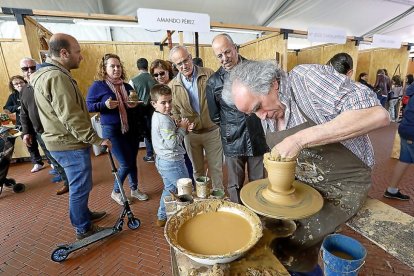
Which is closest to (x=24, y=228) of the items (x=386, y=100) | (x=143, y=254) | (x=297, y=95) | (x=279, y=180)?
(x=143, y=254)

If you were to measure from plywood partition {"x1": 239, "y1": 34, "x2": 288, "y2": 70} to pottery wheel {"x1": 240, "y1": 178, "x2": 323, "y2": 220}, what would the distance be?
14.2 ft

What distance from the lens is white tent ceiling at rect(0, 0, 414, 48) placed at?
7363 millimetres

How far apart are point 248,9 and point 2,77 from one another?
25.7 ft

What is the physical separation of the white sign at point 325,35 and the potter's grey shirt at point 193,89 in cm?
405

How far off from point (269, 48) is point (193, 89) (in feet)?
13.0

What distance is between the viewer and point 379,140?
598cm

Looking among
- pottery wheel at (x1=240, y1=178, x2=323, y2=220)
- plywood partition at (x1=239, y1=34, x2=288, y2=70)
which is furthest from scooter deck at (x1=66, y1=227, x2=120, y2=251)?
plywood partition at (x1=239, y1=34, x2=288, y2=70)

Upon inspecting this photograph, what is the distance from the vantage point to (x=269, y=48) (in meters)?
6.02

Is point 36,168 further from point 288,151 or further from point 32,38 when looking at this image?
point 288,151

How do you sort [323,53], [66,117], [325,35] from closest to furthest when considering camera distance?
[66,117]
[325,35]
[323,53]

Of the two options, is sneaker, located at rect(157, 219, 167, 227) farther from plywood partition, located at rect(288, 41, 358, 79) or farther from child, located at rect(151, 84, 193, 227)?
plywood partition, located at rect(288, 41, 358, 79)

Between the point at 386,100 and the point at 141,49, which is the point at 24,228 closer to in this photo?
the point at 141,49

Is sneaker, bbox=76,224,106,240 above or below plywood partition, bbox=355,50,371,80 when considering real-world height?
below

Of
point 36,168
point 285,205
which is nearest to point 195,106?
point 285,205
